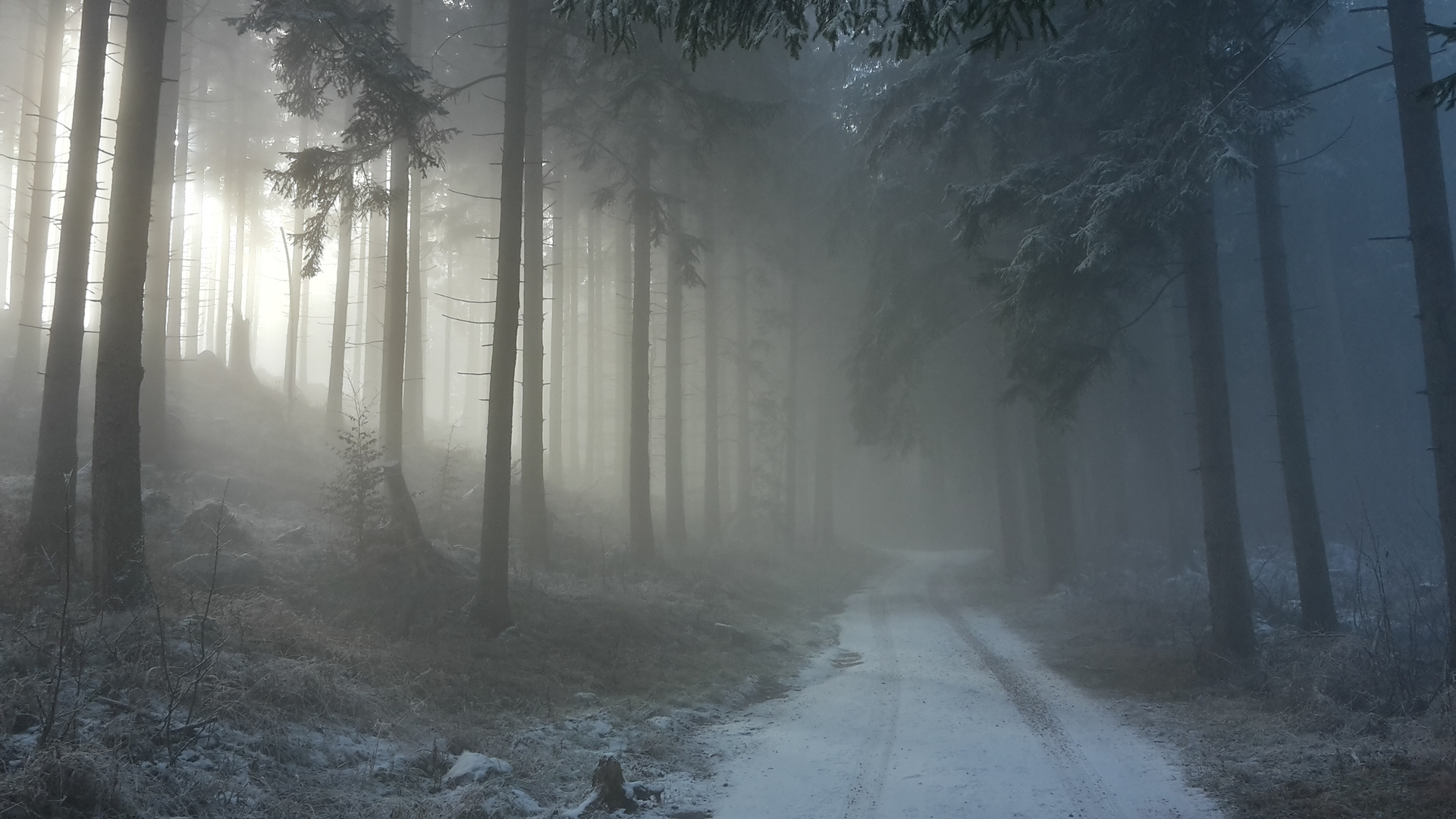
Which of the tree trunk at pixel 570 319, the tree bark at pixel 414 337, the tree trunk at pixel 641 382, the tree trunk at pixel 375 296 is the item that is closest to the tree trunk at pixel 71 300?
the tree trunk at pixel 641 382

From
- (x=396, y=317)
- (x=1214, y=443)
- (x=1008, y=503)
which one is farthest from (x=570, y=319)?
(x=1214, y=443)

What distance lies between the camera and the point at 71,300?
9.98m

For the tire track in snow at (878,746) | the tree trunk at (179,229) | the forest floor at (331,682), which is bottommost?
the tire track in snow at (878,746)

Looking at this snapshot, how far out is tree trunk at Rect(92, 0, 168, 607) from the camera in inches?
305

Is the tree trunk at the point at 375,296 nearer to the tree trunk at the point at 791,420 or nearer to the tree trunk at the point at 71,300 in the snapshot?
the tree trunk at the point at 71,300

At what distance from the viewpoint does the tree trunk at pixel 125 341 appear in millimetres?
7750

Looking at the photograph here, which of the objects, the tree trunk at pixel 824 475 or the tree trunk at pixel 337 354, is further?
the tree trunk at pixel 824 475

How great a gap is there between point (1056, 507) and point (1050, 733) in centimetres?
1395

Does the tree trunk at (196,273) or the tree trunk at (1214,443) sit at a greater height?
the tree trunk at (196,273)

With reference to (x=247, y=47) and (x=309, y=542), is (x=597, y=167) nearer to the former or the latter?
(x=247, y=47)

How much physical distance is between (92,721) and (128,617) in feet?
8.28

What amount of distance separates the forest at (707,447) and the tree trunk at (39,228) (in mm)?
123

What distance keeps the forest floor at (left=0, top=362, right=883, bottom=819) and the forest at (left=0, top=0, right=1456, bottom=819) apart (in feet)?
0.17

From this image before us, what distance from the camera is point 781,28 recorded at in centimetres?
536
